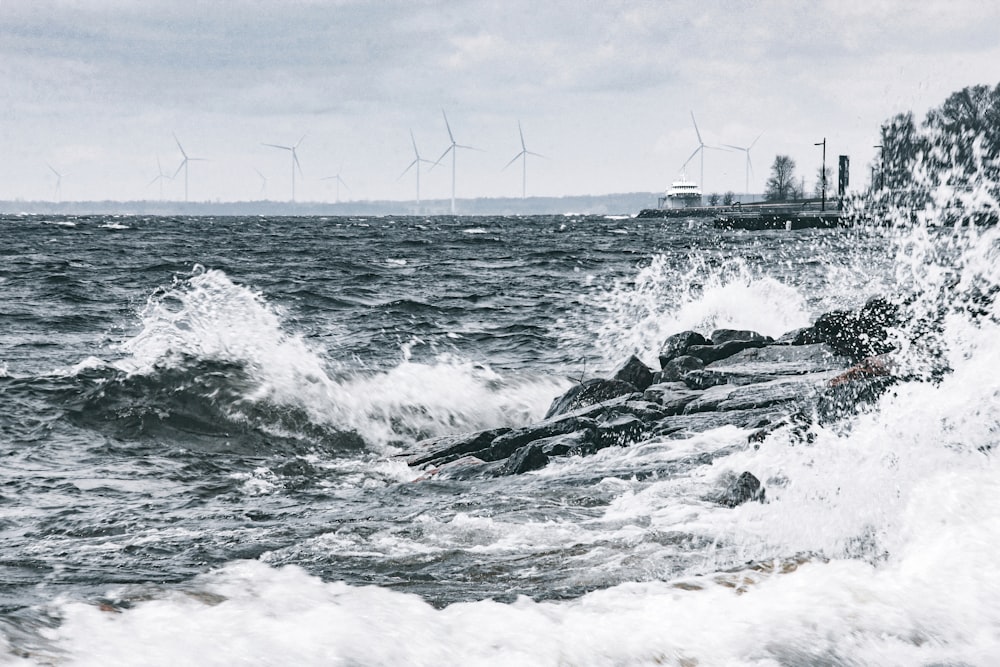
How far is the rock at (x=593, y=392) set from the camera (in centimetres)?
1035

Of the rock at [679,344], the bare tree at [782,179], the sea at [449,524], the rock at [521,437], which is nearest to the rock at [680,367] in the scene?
the rock at [679,344]

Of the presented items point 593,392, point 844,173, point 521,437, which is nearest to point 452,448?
point 521,437

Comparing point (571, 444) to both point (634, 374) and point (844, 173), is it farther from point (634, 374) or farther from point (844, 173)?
point (844, 173)

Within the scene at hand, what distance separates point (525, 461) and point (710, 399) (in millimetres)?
2422

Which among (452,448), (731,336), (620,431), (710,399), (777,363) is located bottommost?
(452,448)

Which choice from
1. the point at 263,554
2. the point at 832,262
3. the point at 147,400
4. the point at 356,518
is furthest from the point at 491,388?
the point at 832,262

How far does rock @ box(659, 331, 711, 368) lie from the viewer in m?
12.8

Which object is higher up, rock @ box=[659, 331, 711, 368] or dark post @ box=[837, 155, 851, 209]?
dark post @ box=[837, 155, 851, 209]

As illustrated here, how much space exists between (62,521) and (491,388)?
717cm

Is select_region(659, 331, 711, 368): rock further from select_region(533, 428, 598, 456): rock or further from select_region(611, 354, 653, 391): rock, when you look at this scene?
select_region(533, 428, 598, 456): rock

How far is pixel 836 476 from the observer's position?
20.4 feet

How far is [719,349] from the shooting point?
39.8 feet

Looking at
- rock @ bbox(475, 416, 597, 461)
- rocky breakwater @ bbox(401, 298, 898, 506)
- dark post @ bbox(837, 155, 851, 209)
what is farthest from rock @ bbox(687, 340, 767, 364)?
dark post @ bbox(837, 155, 851, 209)

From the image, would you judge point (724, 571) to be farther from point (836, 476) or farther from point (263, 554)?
point (263, 554)
